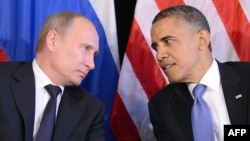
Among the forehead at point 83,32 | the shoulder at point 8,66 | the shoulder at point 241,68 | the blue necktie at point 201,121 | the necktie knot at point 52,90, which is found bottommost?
the blue necktie at point 201,121

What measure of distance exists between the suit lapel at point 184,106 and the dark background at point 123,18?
460 mm

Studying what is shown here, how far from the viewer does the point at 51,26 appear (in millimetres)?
1415

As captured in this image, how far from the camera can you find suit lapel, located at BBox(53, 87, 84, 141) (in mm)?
1340

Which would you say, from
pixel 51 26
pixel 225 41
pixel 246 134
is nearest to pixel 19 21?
pixel 51 26

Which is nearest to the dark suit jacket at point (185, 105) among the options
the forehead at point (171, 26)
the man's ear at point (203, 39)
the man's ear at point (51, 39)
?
the man's ear at point (203, 39)

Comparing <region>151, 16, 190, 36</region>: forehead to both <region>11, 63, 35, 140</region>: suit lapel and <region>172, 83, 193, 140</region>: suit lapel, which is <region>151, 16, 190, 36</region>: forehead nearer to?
<region>172, 83, 193, 140</region>: suit lapel

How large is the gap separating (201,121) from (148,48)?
52cm

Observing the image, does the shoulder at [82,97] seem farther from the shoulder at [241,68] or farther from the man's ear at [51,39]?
the shoulder at [241,68]

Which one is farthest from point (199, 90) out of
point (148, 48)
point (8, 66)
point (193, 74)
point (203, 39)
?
point (8, 66)

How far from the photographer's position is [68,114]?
1390 millimetres

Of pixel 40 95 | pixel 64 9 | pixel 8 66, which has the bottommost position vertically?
pixel 40 95

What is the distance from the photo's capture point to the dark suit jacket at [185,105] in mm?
1378

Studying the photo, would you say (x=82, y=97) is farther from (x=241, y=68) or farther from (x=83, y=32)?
(x=241, y=68)

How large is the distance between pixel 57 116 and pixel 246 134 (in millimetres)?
708
